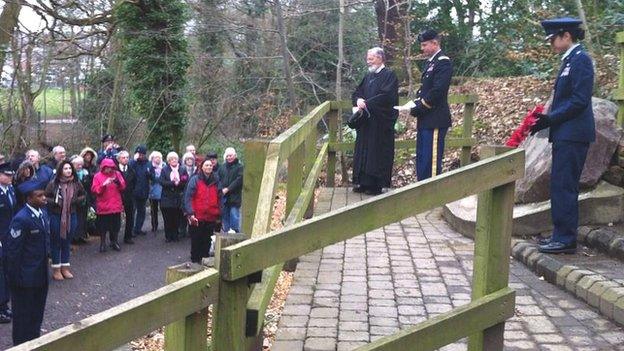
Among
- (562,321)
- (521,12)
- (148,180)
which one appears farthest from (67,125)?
(562,321)

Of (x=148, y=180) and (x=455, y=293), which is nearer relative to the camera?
(x=455, y=293)

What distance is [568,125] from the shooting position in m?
5.89

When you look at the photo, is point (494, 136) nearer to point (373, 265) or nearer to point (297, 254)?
point (373, 265)

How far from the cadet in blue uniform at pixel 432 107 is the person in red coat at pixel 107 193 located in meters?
6.25

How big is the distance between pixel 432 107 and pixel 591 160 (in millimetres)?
1992

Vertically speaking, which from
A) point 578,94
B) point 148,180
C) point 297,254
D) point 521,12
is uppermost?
point 521,12

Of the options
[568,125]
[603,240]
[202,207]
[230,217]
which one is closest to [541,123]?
[568,125]

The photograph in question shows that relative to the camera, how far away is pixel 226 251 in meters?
2.44

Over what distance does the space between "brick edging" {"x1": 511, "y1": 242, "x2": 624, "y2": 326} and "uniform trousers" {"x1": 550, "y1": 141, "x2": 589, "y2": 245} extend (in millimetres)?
300

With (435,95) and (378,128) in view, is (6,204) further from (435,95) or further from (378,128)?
(435,95)

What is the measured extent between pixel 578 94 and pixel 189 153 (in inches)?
363

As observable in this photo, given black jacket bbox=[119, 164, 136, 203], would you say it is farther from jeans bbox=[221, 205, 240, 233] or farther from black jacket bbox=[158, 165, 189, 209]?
jeans bbox=[221, 205, 240, 233]

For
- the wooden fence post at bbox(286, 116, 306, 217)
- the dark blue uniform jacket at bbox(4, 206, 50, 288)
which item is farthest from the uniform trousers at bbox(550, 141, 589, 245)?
the dark blue uniform jacket at bbox(4, 206, 50, 288)

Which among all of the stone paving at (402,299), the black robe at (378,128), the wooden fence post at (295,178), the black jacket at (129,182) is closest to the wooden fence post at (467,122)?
the black robe at (378,128)
